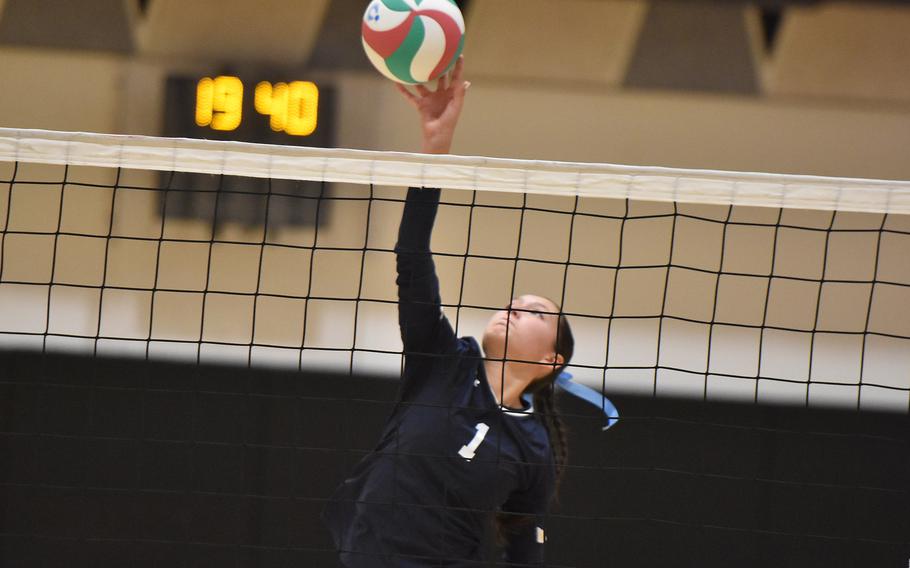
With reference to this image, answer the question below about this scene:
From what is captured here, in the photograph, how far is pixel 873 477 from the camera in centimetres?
489

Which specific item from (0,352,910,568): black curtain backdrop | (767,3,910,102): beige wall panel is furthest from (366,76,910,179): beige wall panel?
(0,352,910,568): black curtain backdrop

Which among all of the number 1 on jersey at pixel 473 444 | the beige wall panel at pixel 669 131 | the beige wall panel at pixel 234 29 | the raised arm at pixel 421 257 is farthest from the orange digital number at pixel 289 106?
the number 1 on jersey at pixel 473 444

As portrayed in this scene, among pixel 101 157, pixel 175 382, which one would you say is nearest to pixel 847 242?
pixel 175 382

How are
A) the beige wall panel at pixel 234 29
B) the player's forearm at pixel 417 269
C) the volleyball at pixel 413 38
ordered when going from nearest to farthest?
the player's forearm at pixel 417 269
the volleyball at pixel 413 38
the beige wall panel at pixel 234 29

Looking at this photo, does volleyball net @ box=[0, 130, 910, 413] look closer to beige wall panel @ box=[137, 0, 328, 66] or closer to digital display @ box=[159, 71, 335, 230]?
digital display @ box=[159, 71, 335, 230]

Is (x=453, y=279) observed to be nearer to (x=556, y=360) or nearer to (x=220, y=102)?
(x=220, y=102)

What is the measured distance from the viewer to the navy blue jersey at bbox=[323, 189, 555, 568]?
2.54 meters

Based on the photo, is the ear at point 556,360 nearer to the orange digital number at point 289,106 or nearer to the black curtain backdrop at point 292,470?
the black curtain backdrop at point 292,470

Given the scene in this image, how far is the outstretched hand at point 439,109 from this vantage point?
269 cm

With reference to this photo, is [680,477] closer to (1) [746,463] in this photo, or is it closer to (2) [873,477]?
(1) [746,463]

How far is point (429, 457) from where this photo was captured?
→ 2.64 metres

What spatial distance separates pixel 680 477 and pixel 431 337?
273 centimetres

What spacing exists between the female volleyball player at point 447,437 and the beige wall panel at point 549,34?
2874mm

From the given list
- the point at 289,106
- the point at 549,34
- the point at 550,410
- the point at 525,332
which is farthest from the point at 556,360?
the point at 549,34
